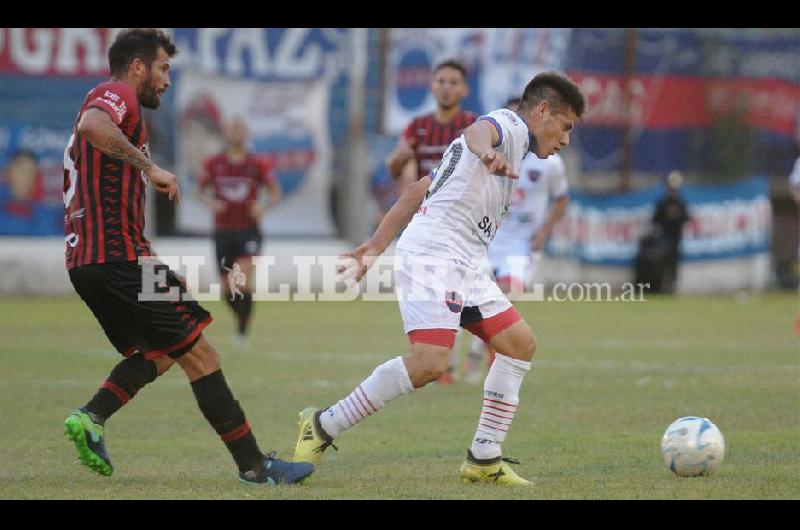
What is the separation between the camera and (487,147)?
641cm

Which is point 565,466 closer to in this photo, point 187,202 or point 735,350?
point 735,350

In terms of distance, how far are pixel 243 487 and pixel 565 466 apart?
1.84m

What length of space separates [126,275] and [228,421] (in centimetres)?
91

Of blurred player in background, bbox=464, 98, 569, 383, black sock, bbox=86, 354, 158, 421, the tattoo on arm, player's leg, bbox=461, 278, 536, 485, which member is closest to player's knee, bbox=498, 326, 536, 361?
player's leg, bbox=461, 278, 536, 485

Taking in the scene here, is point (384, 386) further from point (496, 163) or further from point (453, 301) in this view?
point (496, 163)

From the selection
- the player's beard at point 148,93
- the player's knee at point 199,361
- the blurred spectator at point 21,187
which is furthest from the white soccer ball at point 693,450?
the blurred spectator at point 21,187

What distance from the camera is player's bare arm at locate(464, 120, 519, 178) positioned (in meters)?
6.24

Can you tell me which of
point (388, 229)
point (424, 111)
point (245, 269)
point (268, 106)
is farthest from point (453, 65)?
point (424, 111)

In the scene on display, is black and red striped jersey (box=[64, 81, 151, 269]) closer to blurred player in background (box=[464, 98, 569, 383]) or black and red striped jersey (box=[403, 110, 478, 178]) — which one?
black and red striped jersey (box=[403, 110, 478, 178])

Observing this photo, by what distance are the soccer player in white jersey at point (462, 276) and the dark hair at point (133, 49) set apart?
1512 millimetres

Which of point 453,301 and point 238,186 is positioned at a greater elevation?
point 238,186

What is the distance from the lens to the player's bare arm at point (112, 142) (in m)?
6.37

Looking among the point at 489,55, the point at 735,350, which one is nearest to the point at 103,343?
the point at 735,350

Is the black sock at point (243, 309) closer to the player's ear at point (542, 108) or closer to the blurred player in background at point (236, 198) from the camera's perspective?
the blurred player in background at point (236, 198)
